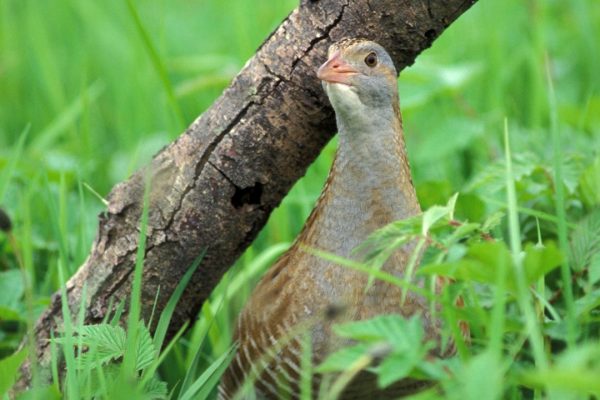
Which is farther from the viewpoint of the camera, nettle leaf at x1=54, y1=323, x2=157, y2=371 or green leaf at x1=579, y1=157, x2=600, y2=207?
green leaf at x1=579, y1=157, x2=600, y2=207

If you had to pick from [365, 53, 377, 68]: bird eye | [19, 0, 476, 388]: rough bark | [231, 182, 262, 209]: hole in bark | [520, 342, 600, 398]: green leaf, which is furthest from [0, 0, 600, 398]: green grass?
[365, 53, 377, 68]: bird eye

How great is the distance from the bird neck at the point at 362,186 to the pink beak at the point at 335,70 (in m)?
0.11

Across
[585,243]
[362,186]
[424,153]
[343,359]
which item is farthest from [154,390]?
[424,153]

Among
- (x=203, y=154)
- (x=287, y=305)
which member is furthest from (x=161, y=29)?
(x=287, y=305)

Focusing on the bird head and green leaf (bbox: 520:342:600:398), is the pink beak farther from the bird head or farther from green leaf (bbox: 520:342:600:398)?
green leaf (bbox: 520:342:600:398)

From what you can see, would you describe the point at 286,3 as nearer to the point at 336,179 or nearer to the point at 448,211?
the point at 336,179

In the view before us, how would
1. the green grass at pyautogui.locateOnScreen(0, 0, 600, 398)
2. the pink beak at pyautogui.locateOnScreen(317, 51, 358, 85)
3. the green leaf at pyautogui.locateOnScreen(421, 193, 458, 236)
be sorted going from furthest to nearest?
the pink beak at pyautogui.locateOnScreen(317, 51, 358, 85) < the green grass at pyautogui.locateOnScreen(0, 0, 600, 398) < the green leaf at pyautogui.locateOnScreen(421, 193, 458, 236)

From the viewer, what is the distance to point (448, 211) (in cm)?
193

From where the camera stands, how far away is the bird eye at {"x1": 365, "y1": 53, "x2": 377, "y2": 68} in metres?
2.33

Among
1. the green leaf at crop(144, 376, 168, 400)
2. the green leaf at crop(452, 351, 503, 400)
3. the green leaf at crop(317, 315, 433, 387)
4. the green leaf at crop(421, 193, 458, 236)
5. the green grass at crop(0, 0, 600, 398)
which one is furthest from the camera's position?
the green leaf at crop(144, 376, 168, 400)

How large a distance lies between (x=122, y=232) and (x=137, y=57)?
7.22 ft

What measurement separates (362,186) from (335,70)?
284mm

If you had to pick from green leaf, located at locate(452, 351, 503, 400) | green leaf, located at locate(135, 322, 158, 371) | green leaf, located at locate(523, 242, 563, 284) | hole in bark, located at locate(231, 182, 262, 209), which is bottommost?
green leaf, located at locate(135, 322, 158, 371)

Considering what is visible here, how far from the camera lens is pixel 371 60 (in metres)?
2.34
